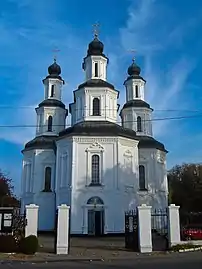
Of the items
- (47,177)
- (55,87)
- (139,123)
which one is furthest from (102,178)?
(55,87)

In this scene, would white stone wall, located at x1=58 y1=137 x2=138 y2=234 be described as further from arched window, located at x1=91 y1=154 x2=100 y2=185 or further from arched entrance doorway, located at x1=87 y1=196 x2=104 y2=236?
arched window, located at x1=91 y1=154 x2=100 y2=185

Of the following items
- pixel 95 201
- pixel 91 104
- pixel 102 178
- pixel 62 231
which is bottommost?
pixel 62 231

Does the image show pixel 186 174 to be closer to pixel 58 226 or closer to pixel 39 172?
pixel 39 172

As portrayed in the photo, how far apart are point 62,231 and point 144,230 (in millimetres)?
4528

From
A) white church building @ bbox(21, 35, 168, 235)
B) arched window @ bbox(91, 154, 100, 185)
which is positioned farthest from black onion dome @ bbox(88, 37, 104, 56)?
arched window @ bbox(91, 154, 100, 185)

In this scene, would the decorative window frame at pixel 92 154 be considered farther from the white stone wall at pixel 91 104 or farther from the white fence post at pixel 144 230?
the white fence post at pixel 144 230

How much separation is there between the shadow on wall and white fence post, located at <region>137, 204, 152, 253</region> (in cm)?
1357

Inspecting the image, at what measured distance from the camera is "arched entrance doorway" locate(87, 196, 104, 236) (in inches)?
1324

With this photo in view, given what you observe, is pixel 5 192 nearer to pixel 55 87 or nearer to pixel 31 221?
pixel 55 87

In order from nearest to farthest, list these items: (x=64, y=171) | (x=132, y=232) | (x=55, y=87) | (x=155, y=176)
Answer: (x=132, y=232) → (x=64, y=171) → (x=155, y=176) → (x=55, y=87)

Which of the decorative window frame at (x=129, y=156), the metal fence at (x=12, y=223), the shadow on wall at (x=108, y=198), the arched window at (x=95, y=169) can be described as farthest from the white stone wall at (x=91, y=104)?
the metal fence at (x=12, y=223)

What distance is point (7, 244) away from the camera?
18750mm

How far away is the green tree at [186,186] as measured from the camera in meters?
57.7

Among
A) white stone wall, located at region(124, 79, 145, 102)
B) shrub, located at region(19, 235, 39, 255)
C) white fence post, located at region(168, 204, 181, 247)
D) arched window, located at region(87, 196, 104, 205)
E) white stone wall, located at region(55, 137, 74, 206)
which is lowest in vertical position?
shrub, located at region(19, 235, 39, 255)
